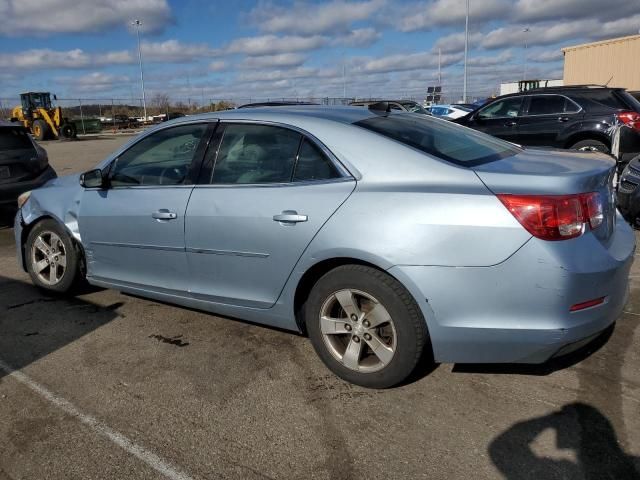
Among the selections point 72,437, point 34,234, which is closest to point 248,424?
point 72,437

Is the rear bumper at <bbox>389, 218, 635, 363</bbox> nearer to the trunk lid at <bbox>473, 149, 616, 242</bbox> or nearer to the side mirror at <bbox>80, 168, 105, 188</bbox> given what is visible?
the trunk lid at <bbox>473, 149, 616, 242</bbox>

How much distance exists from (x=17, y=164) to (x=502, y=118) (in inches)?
331

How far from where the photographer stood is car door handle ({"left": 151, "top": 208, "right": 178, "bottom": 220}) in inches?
150

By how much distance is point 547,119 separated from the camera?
10.2 metres

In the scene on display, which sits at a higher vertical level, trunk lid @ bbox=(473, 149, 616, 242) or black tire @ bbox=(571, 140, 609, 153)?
trunk lid @ bbox=(473, 149, 616, 242)

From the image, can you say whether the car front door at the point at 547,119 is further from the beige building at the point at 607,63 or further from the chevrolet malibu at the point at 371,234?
the beige building at the point at 607,63

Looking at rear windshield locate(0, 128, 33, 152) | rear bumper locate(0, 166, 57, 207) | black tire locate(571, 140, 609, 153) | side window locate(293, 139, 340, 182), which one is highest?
rear windshield locate(0, 128, 33, 152)

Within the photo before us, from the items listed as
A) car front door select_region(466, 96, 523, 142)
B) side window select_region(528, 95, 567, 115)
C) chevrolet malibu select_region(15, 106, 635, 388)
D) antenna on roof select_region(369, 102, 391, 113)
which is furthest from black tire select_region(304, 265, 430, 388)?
car front door select_region(466, 96, 523, 142)

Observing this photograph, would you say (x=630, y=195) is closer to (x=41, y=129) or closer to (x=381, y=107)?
(x=381, y=107)

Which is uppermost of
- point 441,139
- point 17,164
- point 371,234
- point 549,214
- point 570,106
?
point 570,106

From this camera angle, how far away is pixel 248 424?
2953mm

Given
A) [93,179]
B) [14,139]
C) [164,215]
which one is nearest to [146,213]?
[164,215]

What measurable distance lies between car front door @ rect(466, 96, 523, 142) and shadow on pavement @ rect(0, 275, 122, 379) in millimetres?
8403

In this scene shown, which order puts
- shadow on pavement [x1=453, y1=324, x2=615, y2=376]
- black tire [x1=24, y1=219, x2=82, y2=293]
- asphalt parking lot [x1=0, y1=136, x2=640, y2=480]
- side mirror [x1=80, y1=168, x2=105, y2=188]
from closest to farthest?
asphalt parking lot [x1=0, y1=136, x2=640, y2=480] < shadow on pavement [x1=453, y1=324, x2=615, y2=376] < side mirror [x1=80, y1=168, x2=105, y2=188] < black tire [x1=24, y1=219, x2=82, y2=293]
